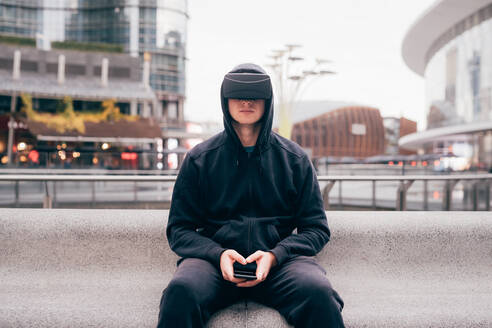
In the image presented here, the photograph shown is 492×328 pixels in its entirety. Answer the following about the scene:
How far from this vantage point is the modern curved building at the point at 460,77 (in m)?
32.9

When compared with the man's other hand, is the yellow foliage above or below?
above

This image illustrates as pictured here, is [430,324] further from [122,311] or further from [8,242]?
[8,242]

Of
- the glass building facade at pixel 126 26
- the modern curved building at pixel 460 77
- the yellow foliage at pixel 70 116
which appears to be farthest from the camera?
the glass building facade at pixel 126 26

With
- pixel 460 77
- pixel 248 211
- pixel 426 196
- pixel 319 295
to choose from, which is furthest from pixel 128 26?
pixel 319 295

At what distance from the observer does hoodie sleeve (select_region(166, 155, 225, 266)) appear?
241 cm

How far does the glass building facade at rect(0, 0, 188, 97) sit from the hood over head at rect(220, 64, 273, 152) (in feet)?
224

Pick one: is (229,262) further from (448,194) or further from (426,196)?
(426,196)

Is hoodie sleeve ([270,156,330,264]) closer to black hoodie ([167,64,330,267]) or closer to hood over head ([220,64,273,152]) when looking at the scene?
black hoodie ([167,64,330,267])

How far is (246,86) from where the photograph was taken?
8.08 ft

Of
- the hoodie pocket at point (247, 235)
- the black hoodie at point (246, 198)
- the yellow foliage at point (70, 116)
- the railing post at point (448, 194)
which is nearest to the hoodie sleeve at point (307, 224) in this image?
the black hoodie at point (246, 198)

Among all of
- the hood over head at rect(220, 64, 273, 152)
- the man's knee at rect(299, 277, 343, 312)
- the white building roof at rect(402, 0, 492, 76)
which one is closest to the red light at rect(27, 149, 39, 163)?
the hood over head at rect(220, 64, 273, 152)

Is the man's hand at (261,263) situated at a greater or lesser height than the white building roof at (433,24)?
lesser

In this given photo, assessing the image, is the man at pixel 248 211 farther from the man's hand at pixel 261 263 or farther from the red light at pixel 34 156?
the red light at pixel 34 156

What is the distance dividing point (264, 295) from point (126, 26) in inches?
2951
